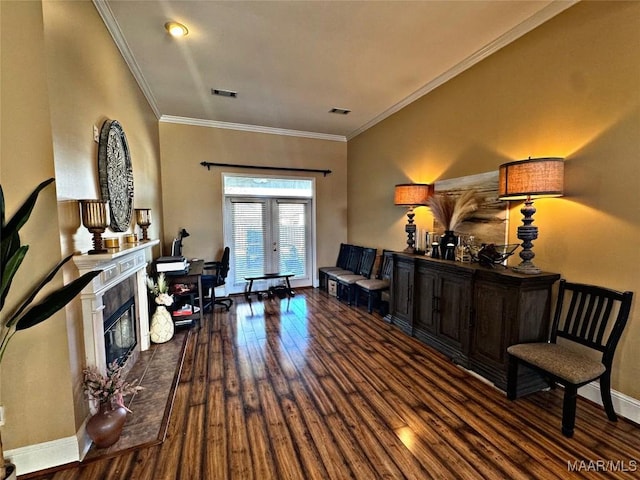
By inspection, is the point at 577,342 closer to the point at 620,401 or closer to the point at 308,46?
the point at 620,401

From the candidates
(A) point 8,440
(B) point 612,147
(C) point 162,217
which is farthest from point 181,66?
(B) point 612,147

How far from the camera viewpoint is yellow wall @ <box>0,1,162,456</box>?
1.55m

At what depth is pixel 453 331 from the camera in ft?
9.69

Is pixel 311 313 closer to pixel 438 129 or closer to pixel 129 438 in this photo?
pixel 129 438

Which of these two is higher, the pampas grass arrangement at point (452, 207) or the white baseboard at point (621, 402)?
the pampas grass arrangement at point (452, 207)

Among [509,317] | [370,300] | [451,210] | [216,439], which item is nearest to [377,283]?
[370,300]

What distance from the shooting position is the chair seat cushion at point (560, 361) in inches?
73.8

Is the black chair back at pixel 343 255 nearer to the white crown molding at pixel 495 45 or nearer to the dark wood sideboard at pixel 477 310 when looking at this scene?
the dark wood sideboard at pixel 477 310

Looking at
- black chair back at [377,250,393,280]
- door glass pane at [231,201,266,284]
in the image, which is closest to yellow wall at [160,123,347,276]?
door glass pane at [231,201,266,284]

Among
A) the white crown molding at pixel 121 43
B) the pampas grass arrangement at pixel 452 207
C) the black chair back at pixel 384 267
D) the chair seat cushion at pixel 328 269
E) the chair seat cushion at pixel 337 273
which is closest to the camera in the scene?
the white crown molding at pixel 121 43

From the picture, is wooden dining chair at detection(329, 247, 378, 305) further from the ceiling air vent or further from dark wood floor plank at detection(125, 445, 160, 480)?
dark wood floor plank at detection(125, 445, 160, 480)

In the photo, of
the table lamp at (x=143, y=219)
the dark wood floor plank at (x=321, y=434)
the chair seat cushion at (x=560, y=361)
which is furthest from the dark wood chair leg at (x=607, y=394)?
the table lamp at (x=143, y=219)

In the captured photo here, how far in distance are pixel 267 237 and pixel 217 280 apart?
56.8 inches

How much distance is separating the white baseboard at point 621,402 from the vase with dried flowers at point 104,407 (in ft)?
11.3
